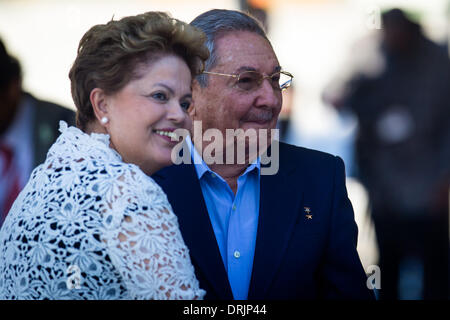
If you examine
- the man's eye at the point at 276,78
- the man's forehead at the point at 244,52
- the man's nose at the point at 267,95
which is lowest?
the man's nose at the point at 267,95

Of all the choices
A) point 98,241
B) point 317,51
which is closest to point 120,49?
point 98,241

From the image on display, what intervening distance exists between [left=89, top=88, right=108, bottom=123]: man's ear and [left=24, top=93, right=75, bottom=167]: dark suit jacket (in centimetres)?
196

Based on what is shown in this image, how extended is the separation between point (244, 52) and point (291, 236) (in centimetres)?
83

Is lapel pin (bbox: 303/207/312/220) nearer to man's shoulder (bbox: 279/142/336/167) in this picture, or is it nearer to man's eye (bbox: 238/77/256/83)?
man's shoulder (bbox: 279/142/336/167)

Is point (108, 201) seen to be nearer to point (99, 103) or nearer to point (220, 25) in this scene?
point (99, 103)

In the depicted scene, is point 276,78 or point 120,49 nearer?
point 120,49

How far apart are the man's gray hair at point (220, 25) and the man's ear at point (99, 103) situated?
0.82m

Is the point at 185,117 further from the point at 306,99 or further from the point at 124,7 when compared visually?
the point at 306,99

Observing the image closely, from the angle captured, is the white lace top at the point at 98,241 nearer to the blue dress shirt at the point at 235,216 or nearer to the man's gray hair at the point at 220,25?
the blue dress shirt at the point at 235,216

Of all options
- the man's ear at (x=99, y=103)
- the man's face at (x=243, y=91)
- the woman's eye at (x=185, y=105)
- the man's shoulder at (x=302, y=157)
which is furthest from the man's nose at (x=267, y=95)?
the man's ear at (x=99, y=103)

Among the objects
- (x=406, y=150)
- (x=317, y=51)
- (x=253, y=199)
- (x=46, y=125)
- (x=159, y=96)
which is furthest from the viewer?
(x=317, y=51)

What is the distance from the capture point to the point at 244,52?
3.17 m

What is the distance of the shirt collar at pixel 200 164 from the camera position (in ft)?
10.1

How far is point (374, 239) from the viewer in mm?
5410
